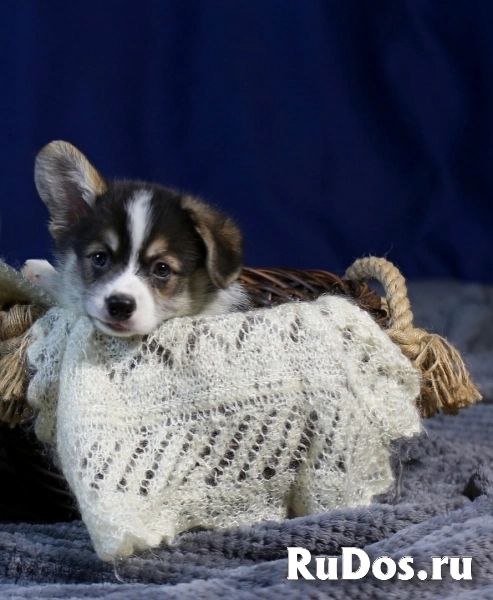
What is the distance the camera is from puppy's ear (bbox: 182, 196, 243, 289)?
5.99 feet

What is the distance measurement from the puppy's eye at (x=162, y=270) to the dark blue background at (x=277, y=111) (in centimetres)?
133

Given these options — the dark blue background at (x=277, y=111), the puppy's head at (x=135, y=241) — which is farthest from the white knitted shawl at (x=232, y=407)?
the dark blue background at (x=277, y=111)

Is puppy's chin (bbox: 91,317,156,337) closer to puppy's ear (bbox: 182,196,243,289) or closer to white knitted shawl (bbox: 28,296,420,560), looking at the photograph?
white knitted shawl (bbox: 28,296,420,560)

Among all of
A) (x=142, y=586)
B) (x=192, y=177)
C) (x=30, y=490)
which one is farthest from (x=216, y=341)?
(x=192, y=177)

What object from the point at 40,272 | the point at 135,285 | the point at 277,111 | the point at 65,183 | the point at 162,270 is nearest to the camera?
the point at 135,285

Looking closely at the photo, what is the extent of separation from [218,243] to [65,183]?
0.41 metres

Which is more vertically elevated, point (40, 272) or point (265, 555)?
point (40, 272)

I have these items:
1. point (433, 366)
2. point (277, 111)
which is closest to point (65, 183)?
point (433, 366)

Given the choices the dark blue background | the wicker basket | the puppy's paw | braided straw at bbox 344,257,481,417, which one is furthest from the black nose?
the dark blue background

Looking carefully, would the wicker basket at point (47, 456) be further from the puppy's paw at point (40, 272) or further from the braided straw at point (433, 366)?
the puppy's paw at point (40, 272)

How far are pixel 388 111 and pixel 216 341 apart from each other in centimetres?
186

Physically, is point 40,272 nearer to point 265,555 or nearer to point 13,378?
point 13,378

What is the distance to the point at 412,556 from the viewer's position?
4.93ft

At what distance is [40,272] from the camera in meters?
2.16
